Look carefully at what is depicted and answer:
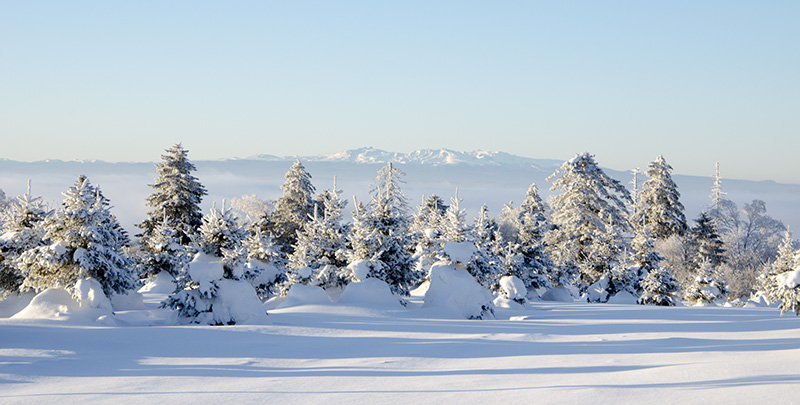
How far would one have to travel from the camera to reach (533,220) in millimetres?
36219

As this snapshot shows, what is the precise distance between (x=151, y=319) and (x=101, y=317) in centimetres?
272

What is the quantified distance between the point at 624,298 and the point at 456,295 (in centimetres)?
1784

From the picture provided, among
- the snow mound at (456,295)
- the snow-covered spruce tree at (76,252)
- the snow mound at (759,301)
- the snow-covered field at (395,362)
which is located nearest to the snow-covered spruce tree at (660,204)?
the snow mound at (759,301)

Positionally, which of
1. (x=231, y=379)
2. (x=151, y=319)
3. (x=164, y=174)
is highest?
(x=164, y=174)

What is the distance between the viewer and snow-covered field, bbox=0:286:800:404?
940 centimetres

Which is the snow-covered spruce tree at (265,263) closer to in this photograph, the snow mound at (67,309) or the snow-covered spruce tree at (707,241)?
the snow mound at (67,309)

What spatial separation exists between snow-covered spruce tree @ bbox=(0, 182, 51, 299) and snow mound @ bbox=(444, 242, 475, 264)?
45.5 ft

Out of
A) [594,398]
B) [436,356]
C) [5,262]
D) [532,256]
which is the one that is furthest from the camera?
[532,256]

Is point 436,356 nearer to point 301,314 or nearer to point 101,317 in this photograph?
point 301,314

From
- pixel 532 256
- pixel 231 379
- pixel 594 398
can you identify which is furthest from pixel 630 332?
pixel 532 256

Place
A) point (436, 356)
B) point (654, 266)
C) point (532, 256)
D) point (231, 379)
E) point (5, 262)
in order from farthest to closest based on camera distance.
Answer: point (654, 266)
point (532, 256)
point (5, 262)
point (436, 356)
point (231, 379)

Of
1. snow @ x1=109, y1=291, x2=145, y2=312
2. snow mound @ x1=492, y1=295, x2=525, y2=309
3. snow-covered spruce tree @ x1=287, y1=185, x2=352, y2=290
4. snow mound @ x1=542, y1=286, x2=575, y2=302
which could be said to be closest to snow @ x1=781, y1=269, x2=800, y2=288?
snow mound @ x1=492, y1=295, x2=525, y2=309

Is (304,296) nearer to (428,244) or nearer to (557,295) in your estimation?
(428,244)

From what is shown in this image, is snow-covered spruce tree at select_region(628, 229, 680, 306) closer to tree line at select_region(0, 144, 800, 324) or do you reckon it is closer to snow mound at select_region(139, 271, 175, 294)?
tree line at select_region(0, 144, 800, 324)
